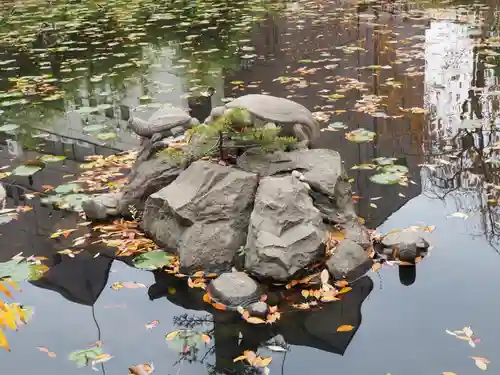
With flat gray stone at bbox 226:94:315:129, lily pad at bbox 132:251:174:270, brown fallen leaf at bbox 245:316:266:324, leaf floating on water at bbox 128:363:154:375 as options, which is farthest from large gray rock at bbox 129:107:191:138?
leaf floating on water at bbox 128:363:154:375

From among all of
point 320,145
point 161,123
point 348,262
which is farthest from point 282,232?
point 320,145

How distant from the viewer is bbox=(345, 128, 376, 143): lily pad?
5.50 m

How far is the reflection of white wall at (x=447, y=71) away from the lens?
6.14m

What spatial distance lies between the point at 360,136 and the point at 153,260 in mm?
2746

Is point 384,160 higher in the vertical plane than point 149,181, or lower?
lower

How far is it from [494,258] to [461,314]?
681 mm

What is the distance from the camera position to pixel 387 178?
462 cm

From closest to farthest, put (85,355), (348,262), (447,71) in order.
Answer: (85,355) < (348,262) < (447,71)

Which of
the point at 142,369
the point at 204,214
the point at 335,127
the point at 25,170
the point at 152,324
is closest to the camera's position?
the point at 142,369

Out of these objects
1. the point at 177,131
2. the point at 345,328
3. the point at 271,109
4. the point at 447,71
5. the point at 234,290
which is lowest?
the point at 345,328

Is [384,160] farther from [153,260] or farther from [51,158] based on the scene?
[51,158]

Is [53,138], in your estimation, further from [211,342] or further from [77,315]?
[211,342]

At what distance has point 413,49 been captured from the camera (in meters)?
9.07

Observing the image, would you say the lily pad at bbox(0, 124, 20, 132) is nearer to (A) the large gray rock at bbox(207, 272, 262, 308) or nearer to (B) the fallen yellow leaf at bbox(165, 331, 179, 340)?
(A) the large gray rock at bbox(207, 272, 262, 308)
